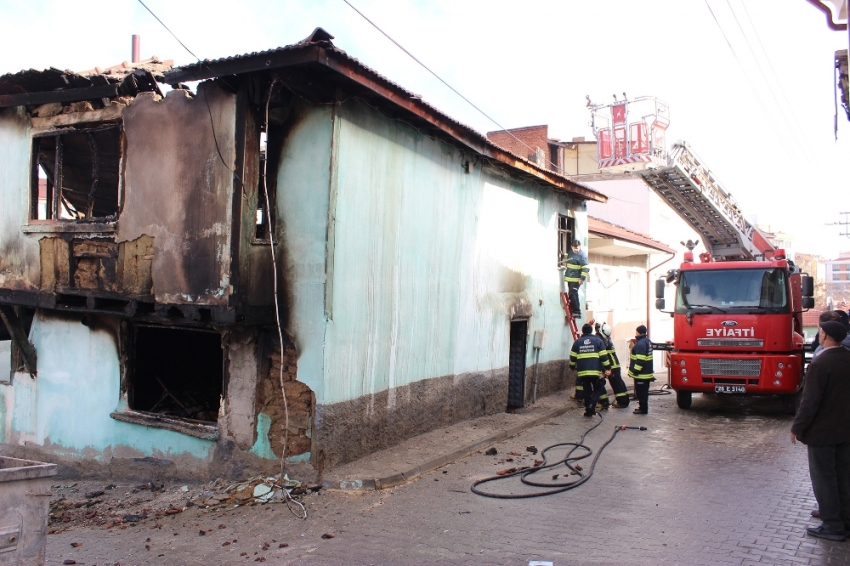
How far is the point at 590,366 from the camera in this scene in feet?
40.7

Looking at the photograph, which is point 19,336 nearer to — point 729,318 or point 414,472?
point 414,472

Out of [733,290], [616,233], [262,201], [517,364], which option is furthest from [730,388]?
[262,201]

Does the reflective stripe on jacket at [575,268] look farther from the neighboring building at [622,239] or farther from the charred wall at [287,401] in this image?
the charred wall at [287,401]

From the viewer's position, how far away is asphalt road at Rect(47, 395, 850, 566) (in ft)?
18.7

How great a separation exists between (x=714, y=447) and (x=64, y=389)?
9741mm

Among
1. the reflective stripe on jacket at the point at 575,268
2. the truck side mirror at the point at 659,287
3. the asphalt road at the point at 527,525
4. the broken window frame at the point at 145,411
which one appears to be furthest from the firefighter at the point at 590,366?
the broken window frame at the point at 145,411

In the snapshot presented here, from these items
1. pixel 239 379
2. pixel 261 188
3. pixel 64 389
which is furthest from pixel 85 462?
pixel 261 188

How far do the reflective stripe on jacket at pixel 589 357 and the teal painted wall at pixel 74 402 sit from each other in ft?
24.1

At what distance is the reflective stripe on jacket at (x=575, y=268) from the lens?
15188 millimetres

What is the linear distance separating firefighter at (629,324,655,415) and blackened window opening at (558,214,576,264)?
3.11 metres

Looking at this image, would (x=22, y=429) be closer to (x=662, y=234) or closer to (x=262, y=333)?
(x=262, y=333)

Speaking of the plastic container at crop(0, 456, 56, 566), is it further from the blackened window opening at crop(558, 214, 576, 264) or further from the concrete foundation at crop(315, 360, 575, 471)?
the blackened window opening at crop(558, 214, 576, 264)

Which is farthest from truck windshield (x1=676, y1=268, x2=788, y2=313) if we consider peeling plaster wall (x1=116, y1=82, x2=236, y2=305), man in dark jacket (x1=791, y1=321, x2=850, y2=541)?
peeling plaster wall (x1=116, y1=82, x2=236, y2=305)

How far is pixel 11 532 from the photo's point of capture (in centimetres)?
433
